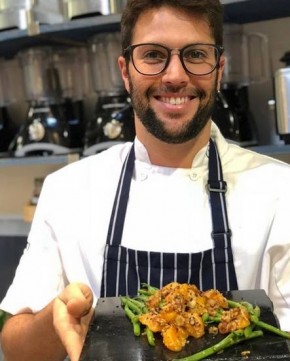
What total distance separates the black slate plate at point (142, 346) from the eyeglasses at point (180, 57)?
1.73 ft

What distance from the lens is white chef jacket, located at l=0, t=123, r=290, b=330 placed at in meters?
1.18

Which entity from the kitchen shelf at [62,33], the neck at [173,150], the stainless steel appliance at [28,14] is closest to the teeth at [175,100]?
the neck at [173,150]

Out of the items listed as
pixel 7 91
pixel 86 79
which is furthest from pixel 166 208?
pixel 7 91

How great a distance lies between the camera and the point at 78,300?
2.79 ft

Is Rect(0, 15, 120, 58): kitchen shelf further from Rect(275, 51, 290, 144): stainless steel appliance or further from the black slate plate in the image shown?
the black slate plate

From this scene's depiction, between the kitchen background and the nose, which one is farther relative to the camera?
the kitchen background

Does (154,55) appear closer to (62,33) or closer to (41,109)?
(62,33)

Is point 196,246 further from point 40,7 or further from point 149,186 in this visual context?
point 40,7

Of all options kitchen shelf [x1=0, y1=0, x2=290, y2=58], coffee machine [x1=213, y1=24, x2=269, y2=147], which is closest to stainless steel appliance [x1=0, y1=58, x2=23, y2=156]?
kitchen shelf [x1=0, y1=0, x2=290, y2=58]

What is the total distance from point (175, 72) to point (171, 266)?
15.2 inches

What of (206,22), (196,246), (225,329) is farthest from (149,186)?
(225,329)

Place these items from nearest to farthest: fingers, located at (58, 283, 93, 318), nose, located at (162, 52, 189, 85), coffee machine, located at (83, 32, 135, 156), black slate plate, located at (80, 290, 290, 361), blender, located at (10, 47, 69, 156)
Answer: black slate plate, located at (80, 290, 290, 361) → fingers, located at (58, 283, 93, 318) → nose, located at (162, 52, 189, 85) → coffee machine, located at (83, 32, 135, 156) → blender, located at (10, 47, 69, 156)

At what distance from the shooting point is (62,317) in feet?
2.97

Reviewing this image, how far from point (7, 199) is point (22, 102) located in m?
0.41
